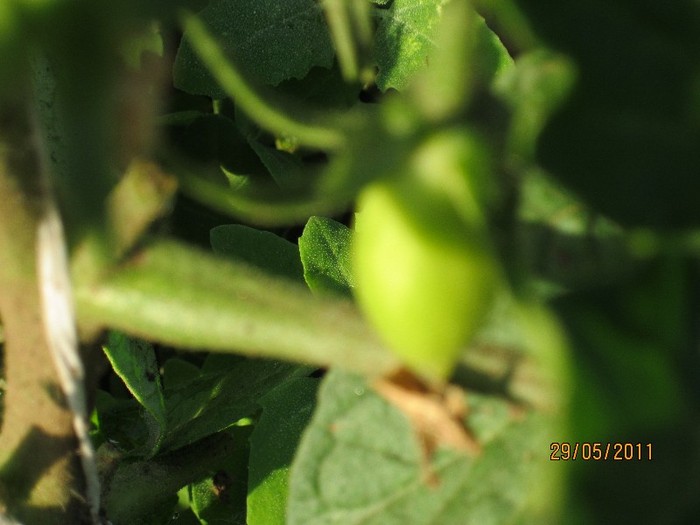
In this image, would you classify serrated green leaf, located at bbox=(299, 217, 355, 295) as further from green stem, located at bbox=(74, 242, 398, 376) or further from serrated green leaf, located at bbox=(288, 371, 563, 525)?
green stem, located at bbox=(74, 242, 398, 376)

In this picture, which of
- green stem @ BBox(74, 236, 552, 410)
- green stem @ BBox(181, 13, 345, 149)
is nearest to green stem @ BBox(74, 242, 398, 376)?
green stem @ BBox(74, 236, 552, 410)

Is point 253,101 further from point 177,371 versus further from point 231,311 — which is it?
point 177,371

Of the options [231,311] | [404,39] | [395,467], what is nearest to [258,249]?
[404,39]

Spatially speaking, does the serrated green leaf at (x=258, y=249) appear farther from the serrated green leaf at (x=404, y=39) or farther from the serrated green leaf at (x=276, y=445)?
the serrated green leaf at (x=404, y=39)

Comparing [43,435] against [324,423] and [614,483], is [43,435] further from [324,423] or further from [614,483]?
[614,483]

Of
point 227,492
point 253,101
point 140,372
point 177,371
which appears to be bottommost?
point 227,492
